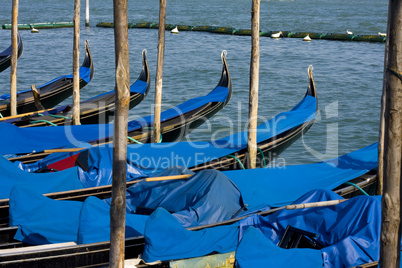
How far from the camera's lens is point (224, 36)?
23.1 m

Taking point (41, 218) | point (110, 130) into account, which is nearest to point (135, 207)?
point (41, 218)

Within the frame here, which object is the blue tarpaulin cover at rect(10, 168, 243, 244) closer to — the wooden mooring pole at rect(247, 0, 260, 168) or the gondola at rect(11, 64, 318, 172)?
the gondola at rect(11, 64, 318, 172)

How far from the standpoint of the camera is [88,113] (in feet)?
31.3

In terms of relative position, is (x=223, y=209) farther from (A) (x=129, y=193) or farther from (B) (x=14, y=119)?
(B) (x=14, y=119)

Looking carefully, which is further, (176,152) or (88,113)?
(88,113)

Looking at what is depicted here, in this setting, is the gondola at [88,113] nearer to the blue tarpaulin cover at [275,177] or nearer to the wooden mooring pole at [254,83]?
the blue tarpaulin cover at [275,177]

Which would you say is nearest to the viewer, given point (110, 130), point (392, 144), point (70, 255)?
point (392, 144)

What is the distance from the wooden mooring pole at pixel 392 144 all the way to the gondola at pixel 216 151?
3.78 metres

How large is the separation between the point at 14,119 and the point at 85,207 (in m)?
4.36

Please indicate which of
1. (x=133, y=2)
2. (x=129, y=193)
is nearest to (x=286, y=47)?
(x=129, y=193)

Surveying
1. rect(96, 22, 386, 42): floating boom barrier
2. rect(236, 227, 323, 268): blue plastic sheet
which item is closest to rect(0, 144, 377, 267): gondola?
rect(236, 227, 323, 268): blue plastic sheet

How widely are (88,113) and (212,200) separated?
465 centimetres

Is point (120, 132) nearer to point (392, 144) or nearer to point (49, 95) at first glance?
point (392, 144)

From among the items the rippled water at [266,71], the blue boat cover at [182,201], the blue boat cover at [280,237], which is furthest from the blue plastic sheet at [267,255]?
the rippled water at [266,71]
